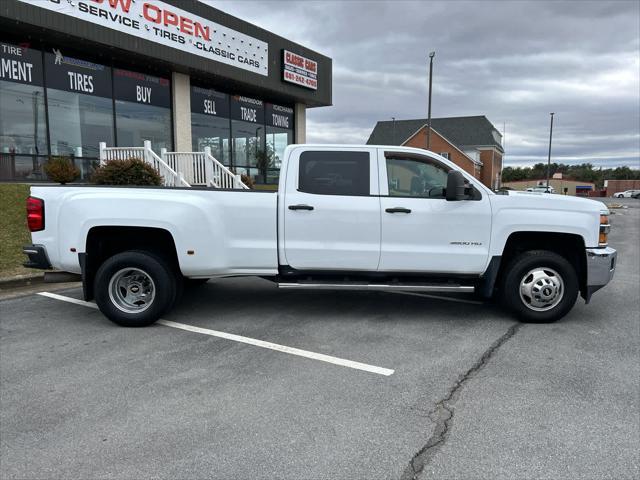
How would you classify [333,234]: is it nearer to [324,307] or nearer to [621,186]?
[324,307]

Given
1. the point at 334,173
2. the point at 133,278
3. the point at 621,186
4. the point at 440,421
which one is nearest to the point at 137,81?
the point at 133,278

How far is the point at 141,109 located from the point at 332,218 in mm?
12710

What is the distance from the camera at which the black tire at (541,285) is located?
5438 millimetres

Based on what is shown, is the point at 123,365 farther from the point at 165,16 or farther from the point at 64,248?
the point at 165,16

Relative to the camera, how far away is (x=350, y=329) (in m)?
5.30

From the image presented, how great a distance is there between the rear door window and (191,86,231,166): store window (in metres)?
13.1

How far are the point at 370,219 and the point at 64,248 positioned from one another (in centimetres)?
337

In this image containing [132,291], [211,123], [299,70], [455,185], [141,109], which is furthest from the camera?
[299,70]

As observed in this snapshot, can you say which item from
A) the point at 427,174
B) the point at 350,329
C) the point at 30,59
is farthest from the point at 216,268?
the point at 30,59

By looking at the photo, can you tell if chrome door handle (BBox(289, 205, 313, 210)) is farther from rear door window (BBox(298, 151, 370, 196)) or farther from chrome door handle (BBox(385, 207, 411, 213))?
chrome door handle (BBox(385, 207, 411, 213))

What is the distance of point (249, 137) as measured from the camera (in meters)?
20.1

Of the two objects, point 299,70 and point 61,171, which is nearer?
point 61,171

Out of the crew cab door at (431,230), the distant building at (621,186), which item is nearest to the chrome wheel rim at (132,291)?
the crew cab door at (431,230)

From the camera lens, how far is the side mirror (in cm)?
516
